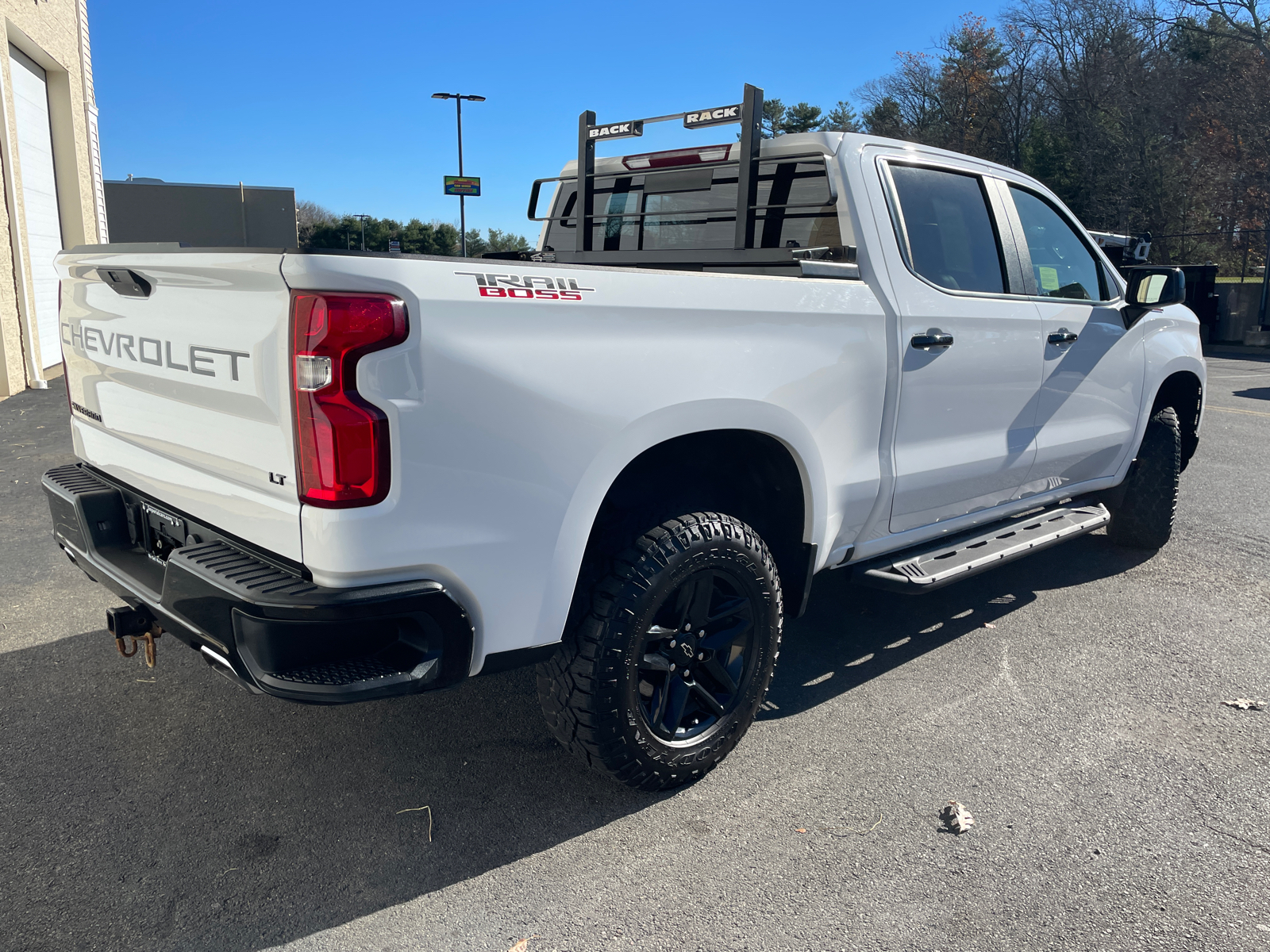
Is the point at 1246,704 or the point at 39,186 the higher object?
the point at 39,186

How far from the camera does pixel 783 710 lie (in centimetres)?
340

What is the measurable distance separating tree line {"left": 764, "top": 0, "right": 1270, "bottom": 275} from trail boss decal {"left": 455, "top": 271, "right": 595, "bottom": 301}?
25.0 meters

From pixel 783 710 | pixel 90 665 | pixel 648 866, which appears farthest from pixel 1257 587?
pixel 90 665

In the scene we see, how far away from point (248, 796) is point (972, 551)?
2784 mm

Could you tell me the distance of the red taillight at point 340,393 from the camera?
6.57 ft

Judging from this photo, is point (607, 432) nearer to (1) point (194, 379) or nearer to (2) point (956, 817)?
(1) point (194, 379)

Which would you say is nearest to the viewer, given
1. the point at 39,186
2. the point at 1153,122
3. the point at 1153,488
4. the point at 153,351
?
the point at 153,351

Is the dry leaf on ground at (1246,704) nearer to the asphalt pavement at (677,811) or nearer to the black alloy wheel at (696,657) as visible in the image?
the asphalt pavement at (677,811)

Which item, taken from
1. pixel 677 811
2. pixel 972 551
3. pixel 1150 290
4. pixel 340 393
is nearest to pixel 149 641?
pixel 340 393

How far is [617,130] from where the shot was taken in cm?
415

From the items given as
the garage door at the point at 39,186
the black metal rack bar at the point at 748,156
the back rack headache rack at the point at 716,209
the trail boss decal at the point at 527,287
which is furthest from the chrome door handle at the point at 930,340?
the garage door at the point at 39,186

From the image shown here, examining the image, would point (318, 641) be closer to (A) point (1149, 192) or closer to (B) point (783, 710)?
(B) point (783, 710)

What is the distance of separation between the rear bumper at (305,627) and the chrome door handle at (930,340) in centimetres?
196

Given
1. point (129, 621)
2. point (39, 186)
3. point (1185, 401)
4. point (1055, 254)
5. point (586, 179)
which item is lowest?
point (129, 621)
